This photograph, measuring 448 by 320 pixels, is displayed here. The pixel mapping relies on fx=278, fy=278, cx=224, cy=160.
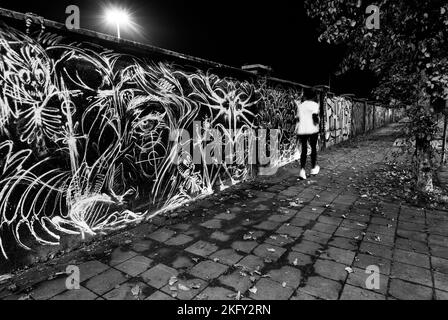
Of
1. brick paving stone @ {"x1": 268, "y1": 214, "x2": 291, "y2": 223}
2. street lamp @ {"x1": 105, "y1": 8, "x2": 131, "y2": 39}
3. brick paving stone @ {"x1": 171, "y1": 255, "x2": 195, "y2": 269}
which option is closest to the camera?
brick paving stone @ {"x1": 171, "y1": 255, "x2": 195, "y2": 269}

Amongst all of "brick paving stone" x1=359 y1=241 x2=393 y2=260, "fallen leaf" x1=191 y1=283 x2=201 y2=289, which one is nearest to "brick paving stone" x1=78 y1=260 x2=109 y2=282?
"fallen leaf" x1=191 y1=283 x2=201 y2=289

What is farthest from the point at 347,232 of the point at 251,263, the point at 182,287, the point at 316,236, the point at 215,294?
the point at 182,287

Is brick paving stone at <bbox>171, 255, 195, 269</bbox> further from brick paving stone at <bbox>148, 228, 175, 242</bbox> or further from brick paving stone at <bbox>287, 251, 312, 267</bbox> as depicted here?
brick paving stone at <bbox>287, 251, 312, 267</bbox>

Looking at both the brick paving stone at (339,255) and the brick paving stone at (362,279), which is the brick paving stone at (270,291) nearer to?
the brick paving stone at (362,279)

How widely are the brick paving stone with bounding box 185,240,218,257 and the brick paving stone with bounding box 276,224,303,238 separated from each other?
0.99 meters

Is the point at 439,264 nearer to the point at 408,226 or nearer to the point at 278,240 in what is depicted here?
the point at 408,226

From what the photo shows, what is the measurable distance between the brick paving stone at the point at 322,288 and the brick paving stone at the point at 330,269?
0.09 m

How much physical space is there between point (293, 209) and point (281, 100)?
423 cm

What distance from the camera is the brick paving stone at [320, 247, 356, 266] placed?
306 cm

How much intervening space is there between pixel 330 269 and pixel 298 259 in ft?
1.15

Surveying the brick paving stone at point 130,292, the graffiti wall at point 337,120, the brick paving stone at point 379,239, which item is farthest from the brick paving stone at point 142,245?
the graffiti wall at point 337,120

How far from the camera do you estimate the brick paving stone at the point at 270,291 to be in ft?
8.07

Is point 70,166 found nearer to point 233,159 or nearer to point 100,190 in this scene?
point 100,190

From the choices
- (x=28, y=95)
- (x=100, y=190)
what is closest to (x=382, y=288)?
(x=100, y=190)
